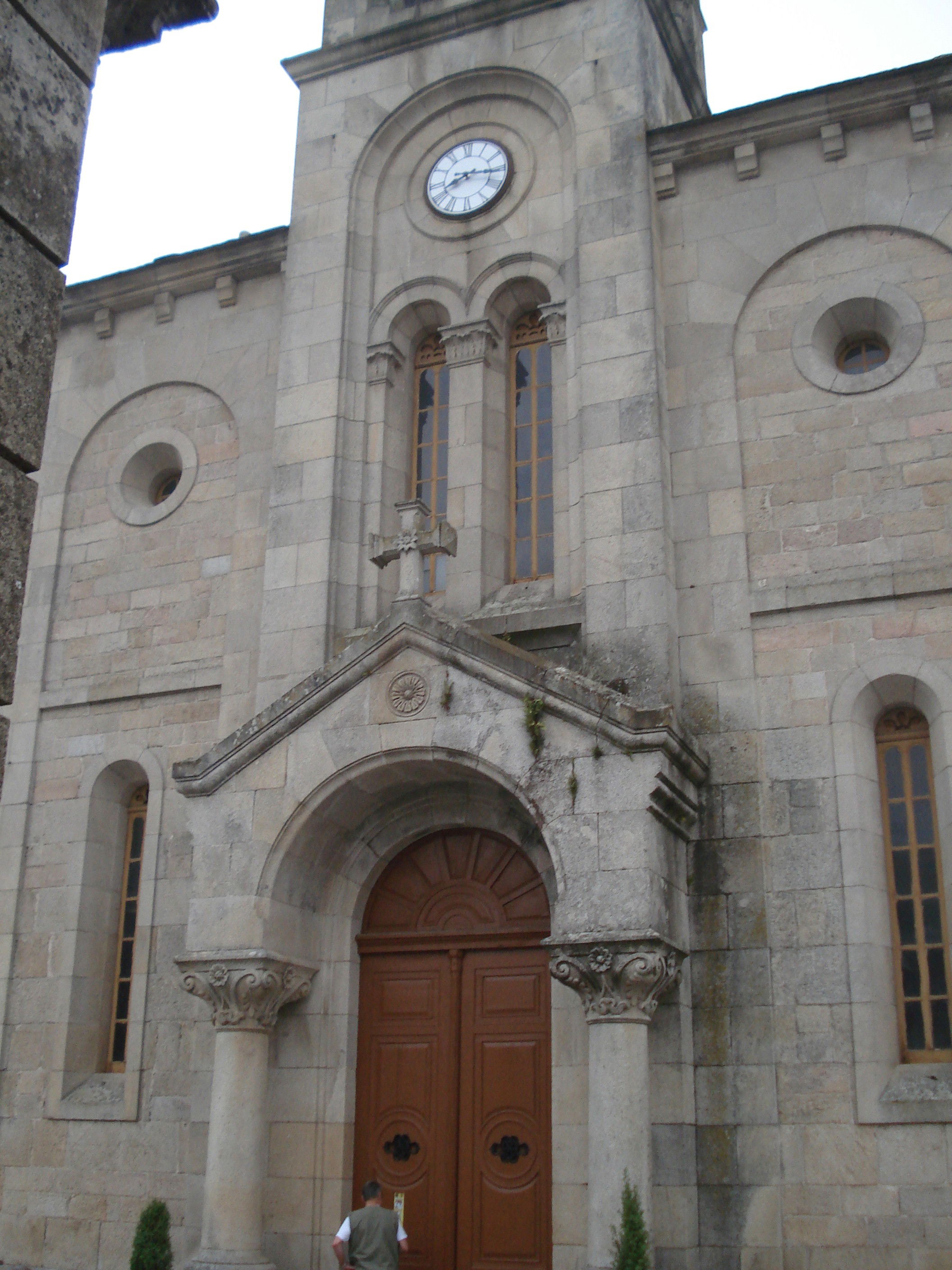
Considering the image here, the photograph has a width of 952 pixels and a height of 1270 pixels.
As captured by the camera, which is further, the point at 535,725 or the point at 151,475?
the point at 151,475

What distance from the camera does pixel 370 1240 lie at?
10.1m

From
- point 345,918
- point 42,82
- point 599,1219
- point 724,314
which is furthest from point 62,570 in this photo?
point 42,82

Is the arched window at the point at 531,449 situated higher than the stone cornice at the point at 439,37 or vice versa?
the stone cornice at the point at 439,37

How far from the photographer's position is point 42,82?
16.6ft

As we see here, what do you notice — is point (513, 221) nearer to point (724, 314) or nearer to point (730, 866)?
point (724, 314)

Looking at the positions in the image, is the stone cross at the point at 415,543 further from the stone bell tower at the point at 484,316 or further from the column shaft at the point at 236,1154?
the column shaft at the point at 236,1154

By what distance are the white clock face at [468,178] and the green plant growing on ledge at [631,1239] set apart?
10.2 metres

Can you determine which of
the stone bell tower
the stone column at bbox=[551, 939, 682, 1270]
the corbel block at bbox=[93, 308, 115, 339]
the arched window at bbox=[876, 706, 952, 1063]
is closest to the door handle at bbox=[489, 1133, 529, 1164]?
the stone column at bbox=[551, 939, 682, 1270]

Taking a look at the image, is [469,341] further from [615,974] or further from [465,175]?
[615,974]

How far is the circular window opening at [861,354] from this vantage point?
43.1ft

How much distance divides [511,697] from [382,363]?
4.99m

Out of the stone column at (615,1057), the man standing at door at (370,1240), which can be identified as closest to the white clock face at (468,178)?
the stone column at (615,1057)

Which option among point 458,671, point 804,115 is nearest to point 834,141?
point 804,115

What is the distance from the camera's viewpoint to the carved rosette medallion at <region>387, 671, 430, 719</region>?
11.6 meters
